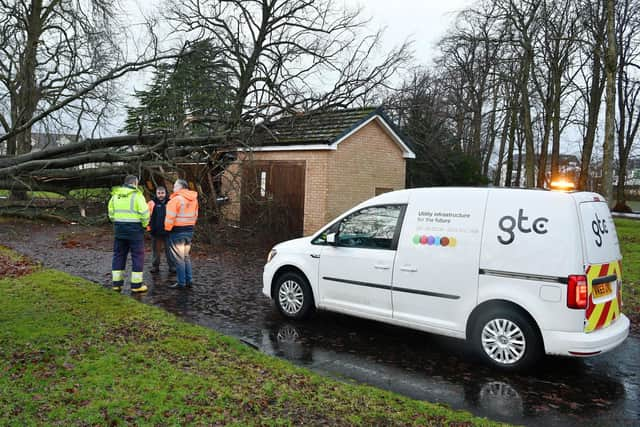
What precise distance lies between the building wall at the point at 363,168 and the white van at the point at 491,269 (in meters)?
9.79

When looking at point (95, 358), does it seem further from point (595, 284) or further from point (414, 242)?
point (595, 284)

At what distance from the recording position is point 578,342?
5.44 m

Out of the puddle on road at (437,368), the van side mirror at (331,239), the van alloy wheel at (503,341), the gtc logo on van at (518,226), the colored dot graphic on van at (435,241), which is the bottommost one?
the puddle on road at (437,368)

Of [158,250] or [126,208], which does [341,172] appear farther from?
[126,208]

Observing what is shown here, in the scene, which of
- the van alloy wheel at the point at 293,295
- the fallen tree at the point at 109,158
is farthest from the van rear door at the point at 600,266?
the fallen tree at the point at 109,158

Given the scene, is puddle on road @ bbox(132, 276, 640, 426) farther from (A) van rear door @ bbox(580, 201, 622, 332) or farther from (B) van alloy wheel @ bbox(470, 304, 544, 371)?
(A) van rear door @ bbox(580, 201, 622, 332)

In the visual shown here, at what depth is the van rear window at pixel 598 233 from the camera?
5.66 meters

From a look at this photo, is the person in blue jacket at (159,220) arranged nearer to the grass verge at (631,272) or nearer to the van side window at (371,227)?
the van side window at (371,227)

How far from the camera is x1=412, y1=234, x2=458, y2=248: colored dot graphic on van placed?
6295 mm

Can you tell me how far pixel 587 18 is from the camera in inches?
907

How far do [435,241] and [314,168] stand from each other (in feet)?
36.3

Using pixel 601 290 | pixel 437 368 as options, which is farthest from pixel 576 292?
pixel 437 368

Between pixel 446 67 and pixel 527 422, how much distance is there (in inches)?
1279

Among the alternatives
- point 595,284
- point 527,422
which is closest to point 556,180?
point 595,284
